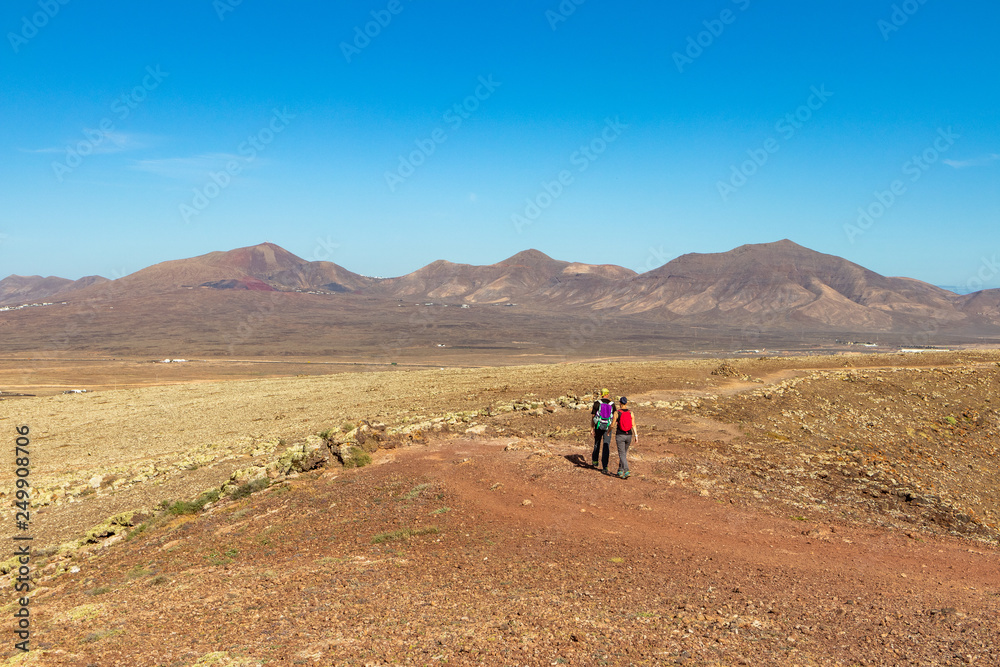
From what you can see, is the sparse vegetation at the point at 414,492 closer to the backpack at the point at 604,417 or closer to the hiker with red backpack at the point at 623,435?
the backpack at the point at 604,417

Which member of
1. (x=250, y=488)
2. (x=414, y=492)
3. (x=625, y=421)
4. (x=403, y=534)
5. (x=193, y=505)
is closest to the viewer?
(x=403, y=534)

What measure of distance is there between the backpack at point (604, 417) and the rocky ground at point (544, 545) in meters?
1.08

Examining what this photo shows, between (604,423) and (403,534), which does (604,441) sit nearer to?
(604,423)

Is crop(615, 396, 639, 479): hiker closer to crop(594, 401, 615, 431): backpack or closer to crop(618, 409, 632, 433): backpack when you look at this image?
crop(618, 409, 632, 433): backpack

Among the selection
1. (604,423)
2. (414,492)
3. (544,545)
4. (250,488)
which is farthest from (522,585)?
(250,488)

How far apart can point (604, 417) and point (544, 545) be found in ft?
14.3

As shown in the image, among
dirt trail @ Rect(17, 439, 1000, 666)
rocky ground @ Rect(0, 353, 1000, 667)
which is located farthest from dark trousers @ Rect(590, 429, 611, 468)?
rocky ground @ Rect(0, 353, 1000, 667)

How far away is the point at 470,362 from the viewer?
99000 millimetres

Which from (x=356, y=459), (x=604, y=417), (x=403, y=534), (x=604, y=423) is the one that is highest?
(x=604, y=417)

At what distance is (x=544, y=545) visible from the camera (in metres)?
9.89

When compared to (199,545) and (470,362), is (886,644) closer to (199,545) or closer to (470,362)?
(199,545)

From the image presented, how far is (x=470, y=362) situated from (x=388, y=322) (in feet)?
256

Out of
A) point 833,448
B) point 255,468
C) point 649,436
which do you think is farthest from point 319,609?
point 833,448

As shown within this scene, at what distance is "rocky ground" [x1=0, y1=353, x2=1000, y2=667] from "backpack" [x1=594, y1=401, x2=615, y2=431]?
1.08 m
